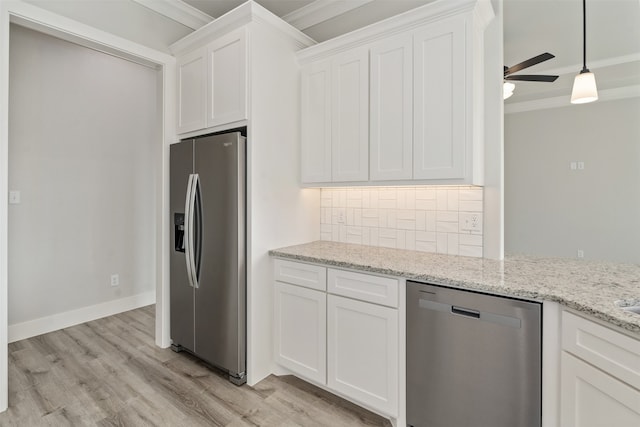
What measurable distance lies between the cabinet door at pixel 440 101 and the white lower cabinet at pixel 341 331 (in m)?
0.76

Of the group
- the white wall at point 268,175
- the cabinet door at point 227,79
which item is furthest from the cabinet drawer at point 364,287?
the cabinet door at point 227,79

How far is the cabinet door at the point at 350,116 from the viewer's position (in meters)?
2.25

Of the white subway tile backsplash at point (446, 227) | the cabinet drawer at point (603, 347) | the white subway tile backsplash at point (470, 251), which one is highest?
the white subway tile backsplash at point (446, 227)

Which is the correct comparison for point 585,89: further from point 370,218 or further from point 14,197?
point 14,197

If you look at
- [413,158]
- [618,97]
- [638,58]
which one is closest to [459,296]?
[413,158]

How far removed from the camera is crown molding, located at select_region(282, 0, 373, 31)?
272cm

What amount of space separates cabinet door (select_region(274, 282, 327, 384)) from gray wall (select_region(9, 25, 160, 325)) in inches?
89.3

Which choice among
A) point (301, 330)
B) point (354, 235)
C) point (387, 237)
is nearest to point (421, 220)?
point (387, 237)

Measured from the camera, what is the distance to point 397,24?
2055 mm

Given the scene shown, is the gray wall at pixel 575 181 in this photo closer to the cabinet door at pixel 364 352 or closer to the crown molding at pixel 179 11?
the cabinet door at pixel 364 352

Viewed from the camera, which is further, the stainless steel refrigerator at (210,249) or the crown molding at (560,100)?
the stainless steel refrigerator at (210,249)

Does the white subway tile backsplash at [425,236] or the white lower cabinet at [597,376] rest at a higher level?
the white subway tile backsplash at [425,236]

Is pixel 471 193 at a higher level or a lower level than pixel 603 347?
higher

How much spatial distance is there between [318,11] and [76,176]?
2.88 metres
